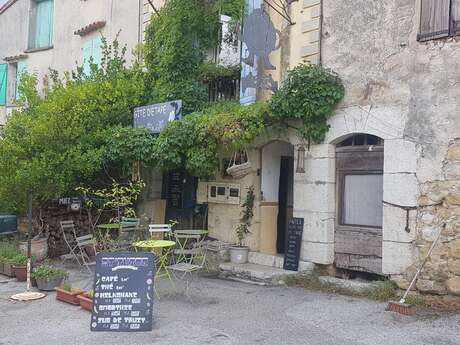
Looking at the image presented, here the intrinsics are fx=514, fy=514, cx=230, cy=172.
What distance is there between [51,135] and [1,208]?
2950 mm

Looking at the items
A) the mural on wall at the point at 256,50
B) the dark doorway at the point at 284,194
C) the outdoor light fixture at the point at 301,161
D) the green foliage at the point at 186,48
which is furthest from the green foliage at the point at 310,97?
the green foliage at the point at 186,48

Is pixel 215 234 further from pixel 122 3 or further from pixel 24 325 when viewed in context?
pixel 122 3

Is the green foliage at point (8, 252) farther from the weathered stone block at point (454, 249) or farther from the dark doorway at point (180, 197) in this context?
the weathered stone block at point (454, 249)

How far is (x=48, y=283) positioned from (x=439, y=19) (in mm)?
6900

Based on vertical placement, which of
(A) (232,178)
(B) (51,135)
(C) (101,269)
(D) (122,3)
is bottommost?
(C) (101,269)

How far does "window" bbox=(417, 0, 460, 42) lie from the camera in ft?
22.7

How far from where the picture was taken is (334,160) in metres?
8.32

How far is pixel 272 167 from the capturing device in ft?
32.4

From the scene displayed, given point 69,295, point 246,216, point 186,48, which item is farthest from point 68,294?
point 186,48

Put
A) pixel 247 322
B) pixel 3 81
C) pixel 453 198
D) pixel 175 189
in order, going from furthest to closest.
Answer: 1. pixel 3 81
2. pixel 175 189
3. pixel 453 198
4. pixel 247 322

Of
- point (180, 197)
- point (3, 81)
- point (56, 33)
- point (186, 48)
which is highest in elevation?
point (56, 33)

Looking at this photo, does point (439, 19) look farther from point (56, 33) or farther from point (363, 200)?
point (56, 33)

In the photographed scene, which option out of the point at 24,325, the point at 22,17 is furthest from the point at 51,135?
the point at 22,17

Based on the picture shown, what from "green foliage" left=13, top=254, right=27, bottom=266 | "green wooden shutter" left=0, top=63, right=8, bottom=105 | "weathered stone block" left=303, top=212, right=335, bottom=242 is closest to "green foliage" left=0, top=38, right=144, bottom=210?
"green foliage" left=13, top=254, right=27, bottom=266
